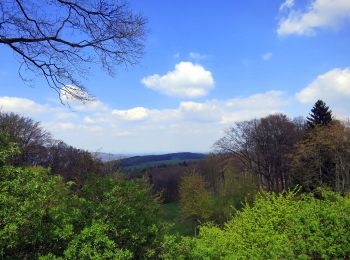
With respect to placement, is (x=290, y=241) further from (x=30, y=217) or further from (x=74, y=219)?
(x=30, y=217)

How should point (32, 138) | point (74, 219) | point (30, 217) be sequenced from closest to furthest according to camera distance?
1. point (30, 217)
2. point (74, 219)
3. point (32, 138)

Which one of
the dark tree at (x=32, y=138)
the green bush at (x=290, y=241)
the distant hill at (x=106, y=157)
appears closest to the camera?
the green bush at (x=290, y=241)

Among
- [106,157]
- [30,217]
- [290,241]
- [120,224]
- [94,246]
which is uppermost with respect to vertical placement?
[106,157]

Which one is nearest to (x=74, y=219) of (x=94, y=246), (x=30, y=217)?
(x=30, y=217)

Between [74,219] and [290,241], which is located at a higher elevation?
[74,219]

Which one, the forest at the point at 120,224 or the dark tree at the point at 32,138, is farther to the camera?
the dark tree at the point at 32,138

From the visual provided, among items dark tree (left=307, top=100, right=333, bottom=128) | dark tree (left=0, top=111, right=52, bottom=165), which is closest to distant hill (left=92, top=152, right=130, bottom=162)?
dark tree (left=0, top=111, right=52, bottom=165)

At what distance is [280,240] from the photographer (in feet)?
29.3

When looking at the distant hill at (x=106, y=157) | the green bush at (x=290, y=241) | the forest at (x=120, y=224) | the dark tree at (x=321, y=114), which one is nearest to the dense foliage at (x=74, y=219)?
the forest at (x=120, y=224)

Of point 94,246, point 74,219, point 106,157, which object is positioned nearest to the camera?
point 94,246

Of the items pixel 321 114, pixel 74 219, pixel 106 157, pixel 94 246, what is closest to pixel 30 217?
pixel 74 219

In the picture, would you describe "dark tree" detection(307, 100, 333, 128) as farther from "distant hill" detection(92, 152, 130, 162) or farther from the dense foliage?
the dense foliage

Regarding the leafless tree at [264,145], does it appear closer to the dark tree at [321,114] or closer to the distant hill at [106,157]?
the dark tree at [321,114]

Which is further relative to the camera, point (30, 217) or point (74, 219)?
point (74, 219)
